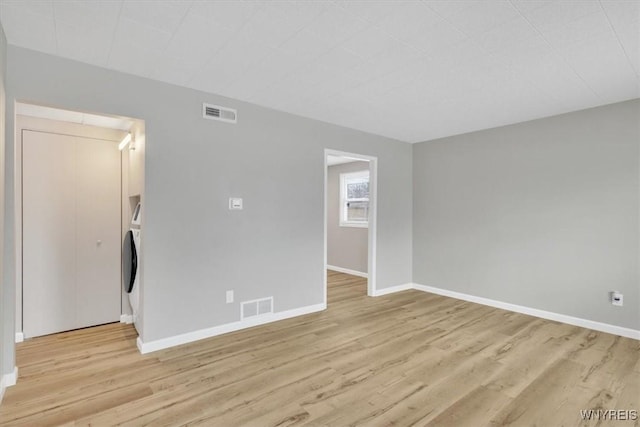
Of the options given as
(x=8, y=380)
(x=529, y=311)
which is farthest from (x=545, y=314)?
(x=8, y=380)

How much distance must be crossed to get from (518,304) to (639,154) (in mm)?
2136

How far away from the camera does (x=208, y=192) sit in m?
3.17

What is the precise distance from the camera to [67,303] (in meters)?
3.38

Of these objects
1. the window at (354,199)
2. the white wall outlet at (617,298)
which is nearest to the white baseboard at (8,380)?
the window at (354,199)

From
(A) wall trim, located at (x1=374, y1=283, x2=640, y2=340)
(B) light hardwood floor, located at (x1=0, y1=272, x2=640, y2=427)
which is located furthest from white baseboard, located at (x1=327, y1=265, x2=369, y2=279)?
(B) light hardwood floor, located at (x1=0, y1=272, x2=640, y2=427)

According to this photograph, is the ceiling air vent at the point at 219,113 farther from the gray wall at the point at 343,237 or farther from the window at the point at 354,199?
the window at the point at 354,199

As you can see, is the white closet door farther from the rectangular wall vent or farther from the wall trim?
the wall trim

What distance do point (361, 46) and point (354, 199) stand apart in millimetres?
4590

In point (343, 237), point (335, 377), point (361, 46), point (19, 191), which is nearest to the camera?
point (361, 46)

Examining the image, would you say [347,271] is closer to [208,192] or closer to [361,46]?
[208,192]

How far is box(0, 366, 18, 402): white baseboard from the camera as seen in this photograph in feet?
6.98

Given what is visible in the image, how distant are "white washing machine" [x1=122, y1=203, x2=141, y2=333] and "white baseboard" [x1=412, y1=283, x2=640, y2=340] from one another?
4.19 m

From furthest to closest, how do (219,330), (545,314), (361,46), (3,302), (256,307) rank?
1. (545,314)
2. (256,307)
3. (219,330)
4. (361,46)
5. (3,302)

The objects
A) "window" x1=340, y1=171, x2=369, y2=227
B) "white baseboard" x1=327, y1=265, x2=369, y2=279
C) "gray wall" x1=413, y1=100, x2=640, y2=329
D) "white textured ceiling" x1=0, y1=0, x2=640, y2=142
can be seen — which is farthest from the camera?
"window" x1=340, y1=171, x2=369, y2=227
